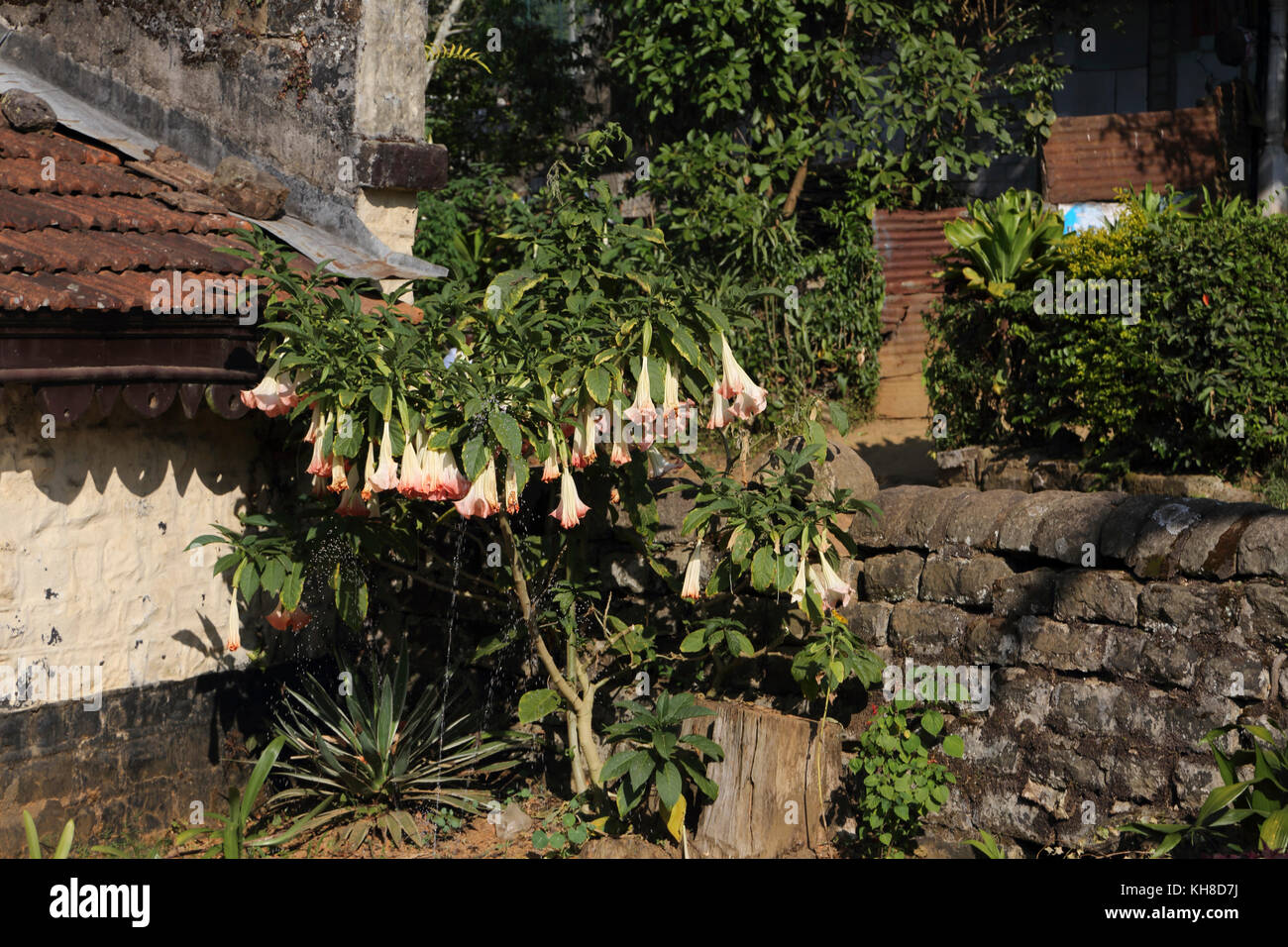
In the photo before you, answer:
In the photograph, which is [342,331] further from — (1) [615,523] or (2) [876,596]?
(2) [876,596]

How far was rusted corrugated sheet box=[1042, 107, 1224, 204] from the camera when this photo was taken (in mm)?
11945

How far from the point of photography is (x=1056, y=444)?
7.44 meters

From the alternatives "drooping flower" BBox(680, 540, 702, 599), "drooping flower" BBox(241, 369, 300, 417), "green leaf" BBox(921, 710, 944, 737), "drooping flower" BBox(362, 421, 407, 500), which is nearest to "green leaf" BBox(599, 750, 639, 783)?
"drooping flower" BBox(680, 540, 702, 599)

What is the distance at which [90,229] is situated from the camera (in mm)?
5859

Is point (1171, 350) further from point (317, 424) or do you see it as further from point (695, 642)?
point (317, 424)

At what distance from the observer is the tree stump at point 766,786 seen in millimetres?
5605

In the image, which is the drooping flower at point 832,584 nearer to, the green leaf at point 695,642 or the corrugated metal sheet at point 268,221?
the green leaf at point 695,642

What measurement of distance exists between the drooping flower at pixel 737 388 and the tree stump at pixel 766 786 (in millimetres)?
1502

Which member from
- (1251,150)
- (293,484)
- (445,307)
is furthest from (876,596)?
(1251,150)

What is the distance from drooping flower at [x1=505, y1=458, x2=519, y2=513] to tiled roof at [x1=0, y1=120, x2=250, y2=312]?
1.72 meters

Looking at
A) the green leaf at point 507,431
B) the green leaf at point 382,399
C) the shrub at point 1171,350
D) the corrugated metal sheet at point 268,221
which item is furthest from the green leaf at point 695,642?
the shrub at point 1171,350

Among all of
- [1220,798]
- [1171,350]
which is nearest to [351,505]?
[1220,798]

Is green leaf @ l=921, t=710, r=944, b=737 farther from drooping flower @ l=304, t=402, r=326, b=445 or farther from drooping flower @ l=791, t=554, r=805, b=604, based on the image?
drooping flower @ l=304, t=402, r=326, b=445

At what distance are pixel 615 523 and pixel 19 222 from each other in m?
3.26
